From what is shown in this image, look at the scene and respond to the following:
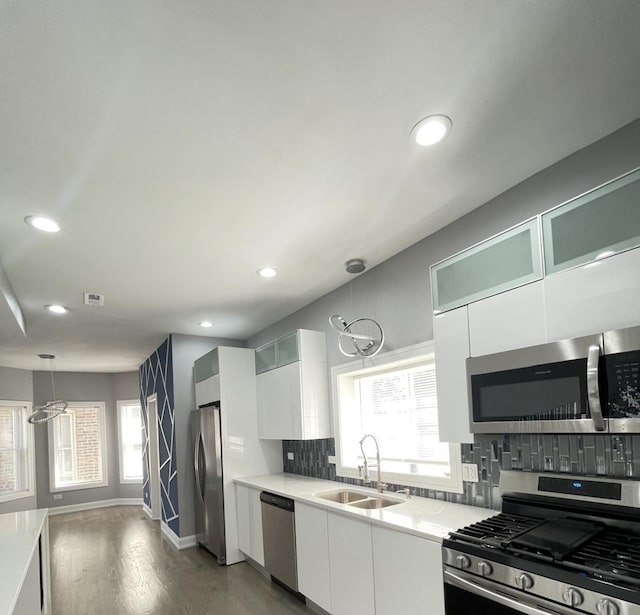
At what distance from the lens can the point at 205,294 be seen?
4.28m

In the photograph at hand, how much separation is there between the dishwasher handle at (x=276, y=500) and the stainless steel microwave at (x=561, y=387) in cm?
199

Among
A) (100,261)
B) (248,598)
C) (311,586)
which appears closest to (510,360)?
(311,586)

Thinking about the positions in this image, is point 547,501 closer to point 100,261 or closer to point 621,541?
point 621,541

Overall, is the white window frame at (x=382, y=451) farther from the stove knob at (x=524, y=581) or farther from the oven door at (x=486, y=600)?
the stove knob at (x=524, y=581)

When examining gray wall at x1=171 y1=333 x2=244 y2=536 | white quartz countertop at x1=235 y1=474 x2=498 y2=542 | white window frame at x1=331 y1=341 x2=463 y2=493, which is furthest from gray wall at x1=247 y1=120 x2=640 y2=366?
gray wall at x1=171 y1=333 x2=244 y2=536

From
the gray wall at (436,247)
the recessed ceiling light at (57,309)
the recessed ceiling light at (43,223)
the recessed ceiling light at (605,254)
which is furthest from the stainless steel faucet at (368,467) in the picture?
the recessed ceiling light at (57,309)

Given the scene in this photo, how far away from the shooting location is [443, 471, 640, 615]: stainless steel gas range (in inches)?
61.2

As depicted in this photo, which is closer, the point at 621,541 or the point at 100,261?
the point at 621,541

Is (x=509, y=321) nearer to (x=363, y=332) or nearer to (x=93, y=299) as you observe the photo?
(x=363, y=332)

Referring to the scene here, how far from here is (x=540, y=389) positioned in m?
2.01

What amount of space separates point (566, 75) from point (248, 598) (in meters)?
4.13

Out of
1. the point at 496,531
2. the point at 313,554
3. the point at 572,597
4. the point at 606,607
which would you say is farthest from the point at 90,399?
the point at 606,607

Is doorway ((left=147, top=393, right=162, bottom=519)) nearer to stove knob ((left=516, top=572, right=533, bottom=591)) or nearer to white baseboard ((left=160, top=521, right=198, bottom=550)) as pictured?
white baseboard ((left=160, top=521, right=198, bottom=550))

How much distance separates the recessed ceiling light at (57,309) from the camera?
440cm
